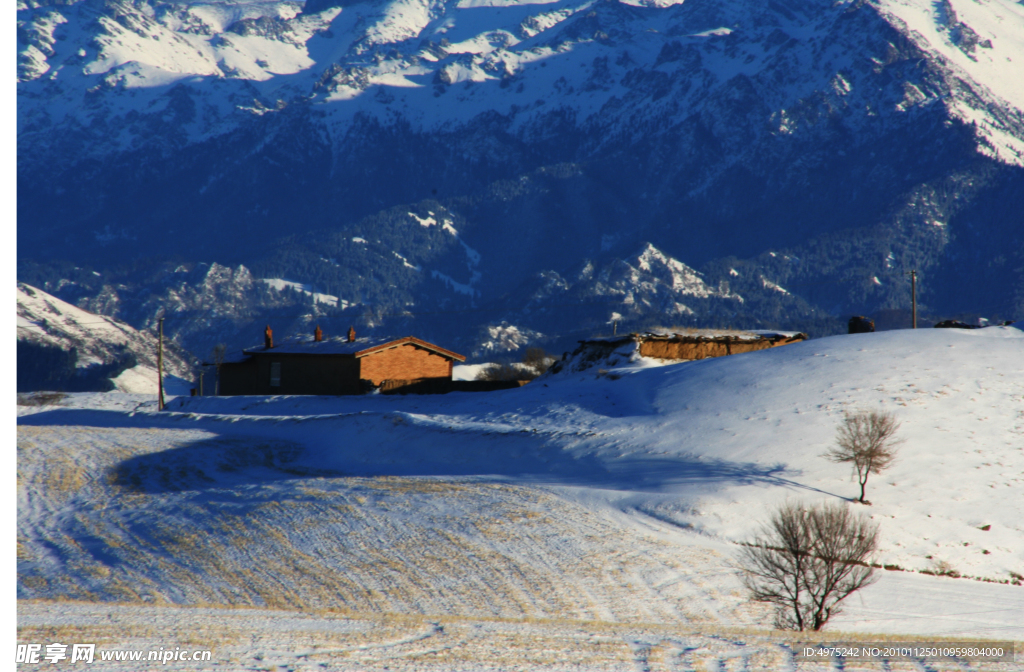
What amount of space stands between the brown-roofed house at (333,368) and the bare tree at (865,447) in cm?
3424

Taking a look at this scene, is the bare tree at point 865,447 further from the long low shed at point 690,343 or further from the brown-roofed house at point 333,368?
the brown-roofed house at point 333,368

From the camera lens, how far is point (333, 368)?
213 feet

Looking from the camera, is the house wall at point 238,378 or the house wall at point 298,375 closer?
the house wall at point 298,375

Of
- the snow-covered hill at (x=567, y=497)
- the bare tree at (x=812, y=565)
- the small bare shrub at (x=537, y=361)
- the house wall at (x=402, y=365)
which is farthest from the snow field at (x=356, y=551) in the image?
the small bare shrub at (x=537, y=361)

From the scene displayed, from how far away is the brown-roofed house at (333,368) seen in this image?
64125 mm

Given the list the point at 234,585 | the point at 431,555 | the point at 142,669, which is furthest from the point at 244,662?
the point at 431,555

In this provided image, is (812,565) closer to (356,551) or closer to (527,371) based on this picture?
(356,551)

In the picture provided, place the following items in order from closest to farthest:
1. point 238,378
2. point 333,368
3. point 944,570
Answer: point 944,570 → point 333,368 → point 238,378

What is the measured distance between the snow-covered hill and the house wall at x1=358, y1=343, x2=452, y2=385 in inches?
524

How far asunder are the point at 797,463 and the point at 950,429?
8278mm

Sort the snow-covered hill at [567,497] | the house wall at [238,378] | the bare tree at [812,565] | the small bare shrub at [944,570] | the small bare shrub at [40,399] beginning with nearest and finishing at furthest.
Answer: the bare tree at [812,565] → the snow-covered hill at [567,497] → the small bare shrub at [944,570] → the house wall at [238,378] → the small bare shrub at [40,399]

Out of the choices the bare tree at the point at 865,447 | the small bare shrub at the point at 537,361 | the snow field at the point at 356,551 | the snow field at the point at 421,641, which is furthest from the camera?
the small bare shrub at the point at 537,361

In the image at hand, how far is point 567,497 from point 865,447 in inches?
465

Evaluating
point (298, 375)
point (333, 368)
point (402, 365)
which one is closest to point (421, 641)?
point (333, 368)
